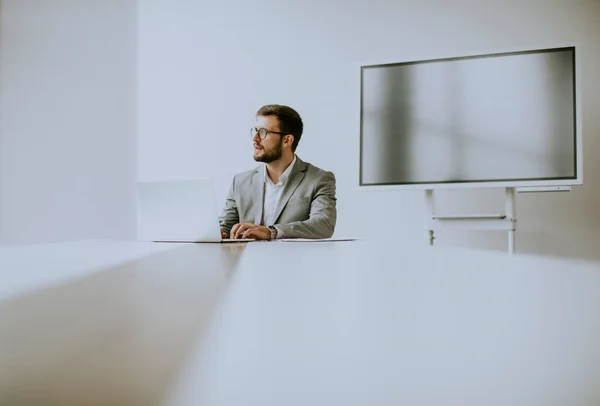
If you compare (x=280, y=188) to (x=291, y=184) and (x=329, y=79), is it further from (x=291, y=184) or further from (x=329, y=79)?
(x=329, y=79)

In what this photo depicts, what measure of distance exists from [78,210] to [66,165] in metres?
0.38

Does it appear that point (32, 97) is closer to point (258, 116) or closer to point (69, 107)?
point (69, 107)

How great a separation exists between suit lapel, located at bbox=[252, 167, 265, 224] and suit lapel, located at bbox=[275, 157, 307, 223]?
10cm

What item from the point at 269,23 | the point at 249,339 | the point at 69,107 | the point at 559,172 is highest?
the point at 269,23

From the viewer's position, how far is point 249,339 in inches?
8.1

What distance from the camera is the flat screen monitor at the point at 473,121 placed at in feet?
9.72

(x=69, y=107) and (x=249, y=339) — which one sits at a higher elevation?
(x=69, y=107)

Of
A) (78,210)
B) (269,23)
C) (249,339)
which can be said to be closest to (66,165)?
(78,210)

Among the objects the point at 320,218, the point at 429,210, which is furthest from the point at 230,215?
the point at 429,210

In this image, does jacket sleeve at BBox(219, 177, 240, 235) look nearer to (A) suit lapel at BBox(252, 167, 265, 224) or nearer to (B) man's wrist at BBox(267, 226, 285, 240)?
(A) suit lapel at BBox(252, 167, 265, 224)

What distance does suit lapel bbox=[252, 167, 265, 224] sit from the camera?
9.33 feet

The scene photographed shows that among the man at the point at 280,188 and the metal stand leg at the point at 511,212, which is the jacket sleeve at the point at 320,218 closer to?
the man at the point at 280,188

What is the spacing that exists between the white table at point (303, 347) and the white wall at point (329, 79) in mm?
3486

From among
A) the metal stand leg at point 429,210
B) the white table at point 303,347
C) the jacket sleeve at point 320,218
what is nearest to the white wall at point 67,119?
the jacket sleeve at point 320,218
